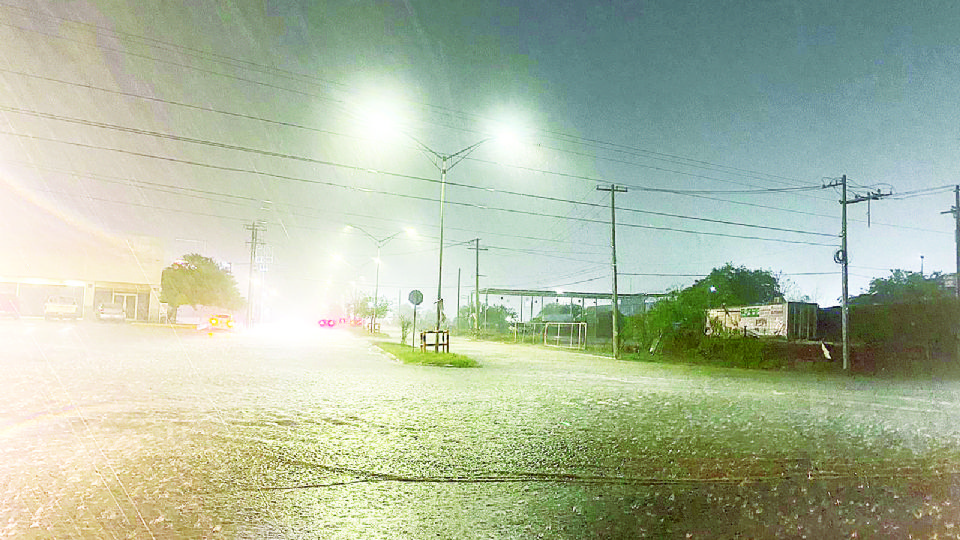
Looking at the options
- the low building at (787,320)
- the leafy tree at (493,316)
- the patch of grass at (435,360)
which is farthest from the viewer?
the leafy tree at (493,316)

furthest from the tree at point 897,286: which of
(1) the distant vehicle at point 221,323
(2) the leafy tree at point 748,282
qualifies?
(1) the distant vehicle at point 221,323

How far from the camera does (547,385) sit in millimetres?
16922

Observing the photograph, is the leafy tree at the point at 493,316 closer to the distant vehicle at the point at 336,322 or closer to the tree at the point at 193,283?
the distant vehicle at the point at 336,322

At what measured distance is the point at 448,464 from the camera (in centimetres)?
707

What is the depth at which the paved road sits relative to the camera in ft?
16.9

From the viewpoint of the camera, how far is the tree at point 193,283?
208ft

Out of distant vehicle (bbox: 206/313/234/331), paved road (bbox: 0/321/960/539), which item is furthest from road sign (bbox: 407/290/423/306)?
distant vehicle (bbox: 206/313/234/331)

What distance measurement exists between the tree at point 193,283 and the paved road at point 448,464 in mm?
52573

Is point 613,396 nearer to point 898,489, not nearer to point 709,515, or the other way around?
point 898,489

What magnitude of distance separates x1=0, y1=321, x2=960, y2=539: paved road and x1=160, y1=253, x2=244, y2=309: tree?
172 feet

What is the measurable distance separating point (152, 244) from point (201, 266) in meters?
9.60

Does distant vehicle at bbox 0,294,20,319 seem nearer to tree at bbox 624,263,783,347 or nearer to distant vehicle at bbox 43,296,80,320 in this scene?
distant vehicle at bbox 43,296,80,320

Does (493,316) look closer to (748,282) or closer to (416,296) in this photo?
(748,282)

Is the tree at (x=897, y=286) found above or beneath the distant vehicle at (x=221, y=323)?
above
